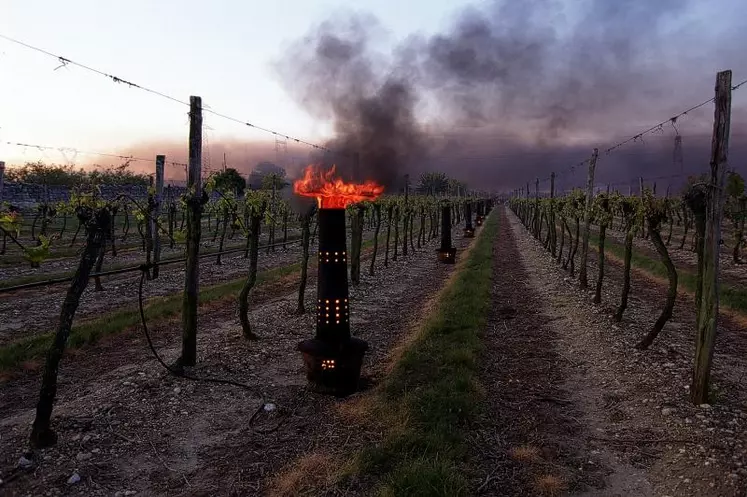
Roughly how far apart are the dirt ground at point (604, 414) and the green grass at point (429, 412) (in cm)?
33

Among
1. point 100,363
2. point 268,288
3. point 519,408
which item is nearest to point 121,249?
point 268,288

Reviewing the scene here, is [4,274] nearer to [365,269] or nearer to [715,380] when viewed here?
[365,269]

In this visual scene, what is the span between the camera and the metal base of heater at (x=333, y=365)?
7402 millimetres

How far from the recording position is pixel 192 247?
28.4 ft

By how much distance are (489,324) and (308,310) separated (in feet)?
16.8

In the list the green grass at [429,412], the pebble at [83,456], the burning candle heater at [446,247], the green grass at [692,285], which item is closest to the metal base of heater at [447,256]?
the burning candle heater at [446,247]

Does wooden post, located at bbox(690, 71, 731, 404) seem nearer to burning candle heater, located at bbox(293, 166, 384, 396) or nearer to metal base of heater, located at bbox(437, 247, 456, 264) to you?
burning candle heater, located at bbox(293, 166, 384, 396)

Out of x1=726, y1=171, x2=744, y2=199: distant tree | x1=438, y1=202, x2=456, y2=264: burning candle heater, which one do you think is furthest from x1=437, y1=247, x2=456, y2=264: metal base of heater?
x1=726, y1=171, x2=744, y2=199: distant tree

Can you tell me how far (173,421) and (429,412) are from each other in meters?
3.61

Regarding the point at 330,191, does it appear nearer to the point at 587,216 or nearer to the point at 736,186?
the point at 587,216

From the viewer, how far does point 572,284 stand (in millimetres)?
18156

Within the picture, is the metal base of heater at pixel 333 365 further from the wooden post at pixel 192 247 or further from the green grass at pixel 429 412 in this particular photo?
the wooden post at pixel 192 247

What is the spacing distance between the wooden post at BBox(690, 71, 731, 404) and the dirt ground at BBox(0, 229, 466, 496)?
5.03 metres

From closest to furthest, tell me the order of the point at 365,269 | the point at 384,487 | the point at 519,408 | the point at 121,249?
the point at 384,487, the point at 519,408, the point at 365,269, the point at 121,249
